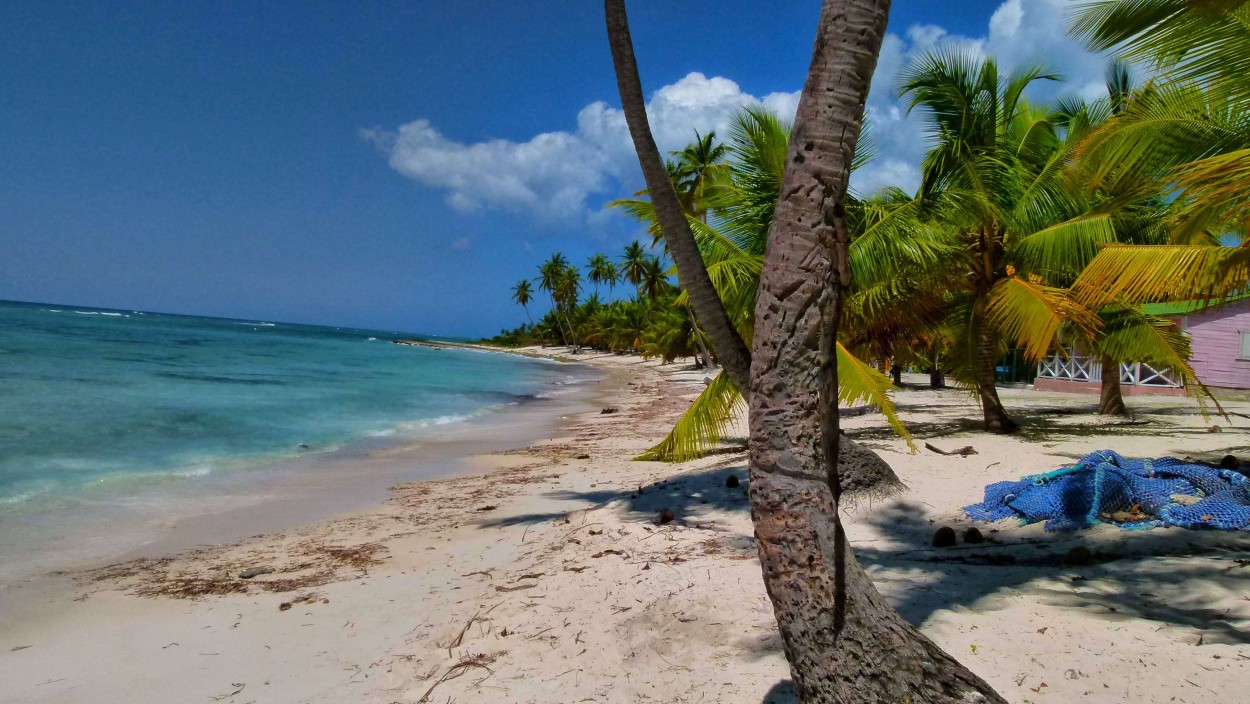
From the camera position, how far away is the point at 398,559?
6.18 metres

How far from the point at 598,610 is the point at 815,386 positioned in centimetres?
267

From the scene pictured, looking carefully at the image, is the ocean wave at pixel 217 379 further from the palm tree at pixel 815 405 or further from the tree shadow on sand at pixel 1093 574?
the palm tree at pixel 815 405

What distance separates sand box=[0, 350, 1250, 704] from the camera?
3.28m

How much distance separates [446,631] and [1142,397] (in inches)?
717

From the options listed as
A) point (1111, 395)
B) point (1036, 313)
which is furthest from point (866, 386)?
point (1111, 395)

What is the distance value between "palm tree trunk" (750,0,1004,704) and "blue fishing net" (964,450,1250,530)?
146 inches

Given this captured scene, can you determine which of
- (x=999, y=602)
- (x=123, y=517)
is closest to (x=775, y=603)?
(x=999, y=602)

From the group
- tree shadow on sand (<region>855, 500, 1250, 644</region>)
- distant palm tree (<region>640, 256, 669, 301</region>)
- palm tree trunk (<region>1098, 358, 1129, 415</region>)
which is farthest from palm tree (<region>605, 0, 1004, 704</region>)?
distant palm tree (<region>640, 256, 669, 301</region>)

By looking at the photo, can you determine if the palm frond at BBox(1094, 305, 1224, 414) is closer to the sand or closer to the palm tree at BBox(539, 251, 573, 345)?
the sand

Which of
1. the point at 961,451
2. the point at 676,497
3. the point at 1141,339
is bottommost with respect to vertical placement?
the point at 676,497

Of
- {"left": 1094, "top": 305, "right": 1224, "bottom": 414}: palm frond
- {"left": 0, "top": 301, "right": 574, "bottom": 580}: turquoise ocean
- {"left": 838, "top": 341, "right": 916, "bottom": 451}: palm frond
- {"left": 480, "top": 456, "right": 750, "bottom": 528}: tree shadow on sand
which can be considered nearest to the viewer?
{"left": 480, "top": 456, "right": 750, "bottom": 528}: tree shadow on sand

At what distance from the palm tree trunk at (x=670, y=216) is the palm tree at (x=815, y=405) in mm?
480

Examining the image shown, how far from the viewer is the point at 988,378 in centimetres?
1041

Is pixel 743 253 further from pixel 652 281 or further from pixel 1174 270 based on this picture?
pixel 652 281
